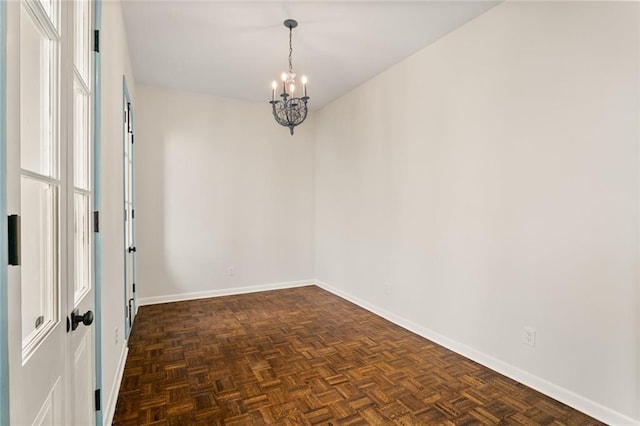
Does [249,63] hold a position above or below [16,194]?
above

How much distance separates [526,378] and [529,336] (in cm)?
30

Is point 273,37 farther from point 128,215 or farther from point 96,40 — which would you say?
point 128,215

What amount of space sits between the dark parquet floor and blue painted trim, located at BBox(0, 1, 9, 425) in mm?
1581

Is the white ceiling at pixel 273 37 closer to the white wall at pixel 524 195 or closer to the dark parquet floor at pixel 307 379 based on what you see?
the white wall at pixel 524 195

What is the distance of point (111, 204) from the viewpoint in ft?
6.59

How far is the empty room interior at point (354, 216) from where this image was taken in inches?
39.0

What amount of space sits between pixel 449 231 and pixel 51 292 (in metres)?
2.84

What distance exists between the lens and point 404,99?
11.6 ft

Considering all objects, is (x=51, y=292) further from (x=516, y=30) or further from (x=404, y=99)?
(x=404, y=99)

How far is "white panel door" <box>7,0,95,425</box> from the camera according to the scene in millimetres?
684

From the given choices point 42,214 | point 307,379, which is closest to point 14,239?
point 42,214

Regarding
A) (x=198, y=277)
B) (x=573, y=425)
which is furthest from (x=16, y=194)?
(x=198, y=277)

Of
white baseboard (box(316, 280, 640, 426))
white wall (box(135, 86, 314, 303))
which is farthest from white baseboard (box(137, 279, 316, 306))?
white baseboard (box(316, 280, 640, 426))

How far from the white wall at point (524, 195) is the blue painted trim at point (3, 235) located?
8.74ft
